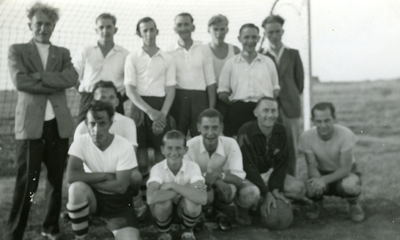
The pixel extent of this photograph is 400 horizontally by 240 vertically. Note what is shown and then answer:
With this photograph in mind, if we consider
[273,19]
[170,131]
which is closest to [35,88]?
[170,131]

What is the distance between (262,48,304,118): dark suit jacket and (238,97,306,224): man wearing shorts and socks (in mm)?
218

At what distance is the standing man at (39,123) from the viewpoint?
2668mm

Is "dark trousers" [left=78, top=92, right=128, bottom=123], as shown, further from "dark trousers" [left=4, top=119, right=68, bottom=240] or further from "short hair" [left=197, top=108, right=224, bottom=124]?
"short hair" [left=197, top=108, right=224, bottom=124]

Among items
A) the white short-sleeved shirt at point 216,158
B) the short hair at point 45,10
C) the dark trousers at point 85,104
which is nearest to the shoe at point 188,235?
the white short-sleeved shirt at point 216,158

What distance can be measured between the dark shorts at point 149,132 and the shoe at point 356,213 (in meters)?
1.67

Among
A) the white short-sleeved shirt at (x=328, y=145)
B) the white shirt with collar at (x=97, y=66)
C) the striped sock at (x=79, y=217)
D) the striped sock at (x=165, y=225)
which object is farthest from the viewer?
the white short-sleeved shirt at (x=328, y=145)

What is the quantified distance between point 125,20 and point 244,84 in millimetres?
1161

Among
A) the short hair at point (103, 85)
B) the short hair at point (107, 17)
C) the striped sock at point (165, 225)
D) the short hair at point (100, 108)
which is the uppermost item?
the short hair at point (107, 17)

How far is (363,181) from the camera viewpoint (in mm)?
3076

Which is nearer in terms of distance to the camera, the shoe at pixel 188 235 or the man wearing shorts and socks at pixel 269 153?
the shoe at pixel 188 235

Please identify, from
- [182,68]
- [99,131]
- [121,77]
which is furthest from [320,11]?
[99,131]

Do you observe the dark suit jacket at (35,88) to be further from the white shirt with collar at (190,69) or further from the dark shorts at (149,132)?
the white shirt with collar at (190,69)

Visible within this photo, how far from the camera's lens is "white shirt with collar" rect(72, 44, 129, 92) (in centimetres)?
288

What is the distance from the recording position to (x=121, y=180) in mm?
2525
